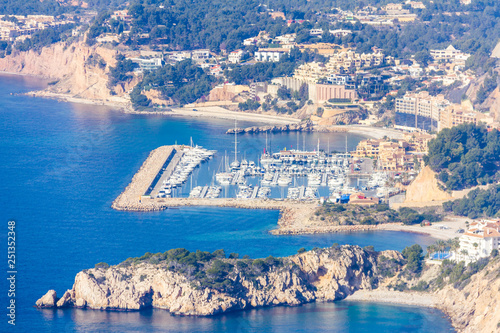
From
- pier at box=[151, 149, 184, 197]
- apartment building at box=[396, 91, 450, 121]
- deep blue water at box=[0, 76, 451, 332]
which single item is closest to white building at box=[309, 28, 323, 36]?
deep blue water at box=[0, 76, 451, 332]

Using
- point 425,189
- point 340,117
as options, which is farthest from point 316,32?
point 425,189

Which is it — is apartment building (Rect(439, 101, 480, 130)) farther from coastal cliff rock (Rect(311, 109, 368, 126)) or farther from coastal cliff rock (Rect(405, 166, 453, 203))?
coastal cliff rock (Rect(311, 109, 368, 126))

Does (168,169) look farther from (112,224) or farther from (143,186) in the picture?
(112,224)

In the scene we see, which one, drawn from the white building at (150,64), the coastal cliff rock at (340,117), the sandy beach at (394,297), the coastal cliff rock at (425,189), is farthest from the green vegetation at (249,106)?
the sandy beach at (394,297)

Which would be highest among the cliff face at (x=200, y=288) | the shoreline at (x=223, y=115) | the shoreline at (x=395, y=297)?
the cliff face at (x=200, y=288)

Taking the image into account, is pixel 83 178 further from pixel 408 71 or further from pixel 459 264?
pixel 408 71

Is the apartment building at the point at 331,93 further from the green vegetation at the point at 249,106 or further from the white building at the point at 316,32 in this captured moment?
the white building at the point at 316,32
